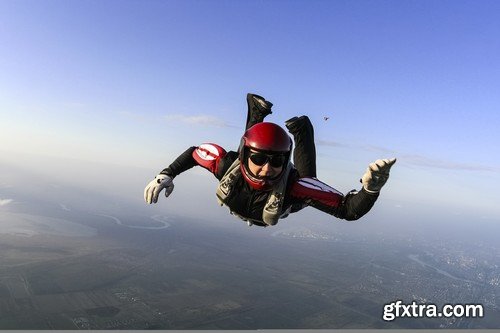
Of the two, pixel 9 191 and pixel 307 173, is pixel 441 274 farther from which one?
pixel 9 191

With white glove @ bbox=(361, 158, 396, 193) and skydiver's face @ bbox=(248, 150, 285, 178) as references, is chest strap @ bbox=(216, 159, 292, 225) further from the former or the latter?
white glove @ bbox=(361, 158, 396, 193)

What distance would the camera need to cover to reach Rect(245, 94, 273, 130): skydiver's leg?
3.76 meters

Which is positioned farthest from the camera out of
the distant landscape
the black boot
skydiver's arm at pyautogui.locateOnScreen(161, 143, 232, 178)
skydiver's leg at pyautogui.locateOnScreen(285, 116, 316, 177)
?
the distant landscape

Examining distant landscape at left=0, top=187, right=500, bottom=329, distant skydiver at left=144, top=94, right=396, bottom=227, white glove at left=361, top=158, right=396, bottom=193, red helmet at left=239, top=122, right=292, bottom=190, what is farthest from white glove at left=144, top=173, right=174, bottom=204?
distant landscape at left=0, top=187, right=500, bottom=329

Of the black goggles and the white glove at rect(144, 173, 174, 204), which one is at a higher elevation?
the black goggles

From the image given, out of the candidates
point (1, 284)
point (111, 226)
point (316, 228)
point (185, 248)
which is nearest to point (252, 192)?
point (1, 284)

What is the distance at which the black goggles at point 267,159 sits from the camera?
9.65ft

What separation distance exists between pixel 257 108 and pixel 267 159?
3.51 ft

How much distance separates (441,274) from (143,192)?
407ft

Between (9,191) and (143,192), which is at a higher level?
(143,192)

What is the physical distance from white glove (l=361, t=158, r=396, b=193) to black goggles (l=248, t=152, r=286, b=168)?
A: 2.10 feet

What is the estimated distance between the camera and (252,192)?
3396mm

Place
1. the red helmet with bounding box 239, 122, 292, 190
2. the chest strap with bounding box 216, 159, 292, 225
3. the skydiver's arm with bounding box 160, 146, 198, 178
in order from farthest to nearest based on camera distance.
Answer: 1. the skydiver's arm with bounding box 160, 146, 198, 178
2. the chest strap with bounding box 216, 159, 292, 225
3. the red helmet with bounding box 239, 122, 292, 190

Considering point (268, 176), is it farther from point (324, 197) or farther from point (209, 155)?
point (209, 155)
